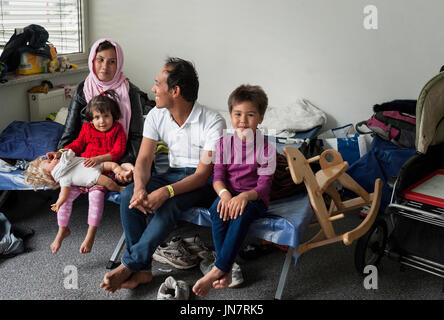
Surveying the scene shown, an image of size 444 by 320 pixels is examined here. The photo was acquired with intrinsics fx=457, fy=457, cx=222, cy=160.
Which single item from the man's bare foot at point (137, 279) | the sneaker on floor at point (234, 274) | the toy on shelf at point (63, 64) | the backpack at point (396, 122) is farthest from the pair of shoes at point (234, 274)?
the toy on shelf at point (63, 64)

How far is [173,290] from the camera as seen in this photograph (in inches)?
83.0

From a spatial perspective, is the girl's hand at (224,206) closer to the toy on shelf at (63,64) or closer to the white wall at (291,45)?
the white wall at (291,45)

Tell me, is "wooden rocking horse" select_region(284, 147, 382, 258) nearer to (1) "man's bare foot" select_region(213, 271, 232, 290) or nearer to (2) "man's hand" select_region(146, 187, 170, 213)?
(1) "man's bare foot" select_region(213, 271, 232, 290)

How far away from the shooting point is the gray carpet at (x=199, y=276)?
2092 mm

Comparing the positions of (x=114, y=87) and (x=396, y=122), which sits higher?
(x=114, y=87)

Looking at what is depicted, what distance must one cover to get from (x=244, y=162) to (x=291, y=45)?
69.5 inches

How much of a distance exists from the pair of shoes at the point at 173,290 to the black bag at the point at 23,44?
6.07 feet

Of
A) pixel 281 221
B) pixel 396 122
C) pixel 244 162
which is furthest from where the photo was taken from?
pixel 396 122

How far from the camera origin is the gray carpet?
2.09 metres

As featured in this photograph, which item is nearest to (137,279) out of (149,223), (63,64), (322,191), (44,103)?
(149,223)

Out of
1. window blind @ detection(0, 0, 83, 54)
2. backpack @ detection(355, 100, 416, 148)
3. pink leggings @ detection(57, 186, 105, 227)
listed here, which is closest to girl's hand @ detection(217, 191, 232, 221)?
pink leggings @ detection(57, 186, 105, 227)

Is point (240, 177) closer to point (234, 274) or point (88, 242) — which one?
point (234, 274)

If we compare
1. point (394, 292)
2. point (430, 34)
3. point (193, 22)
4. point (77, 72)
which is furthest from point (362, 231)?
point (77, 72)

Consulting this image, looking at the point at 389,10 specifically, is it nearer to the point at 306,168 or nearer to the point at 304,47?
the point at 304,47
